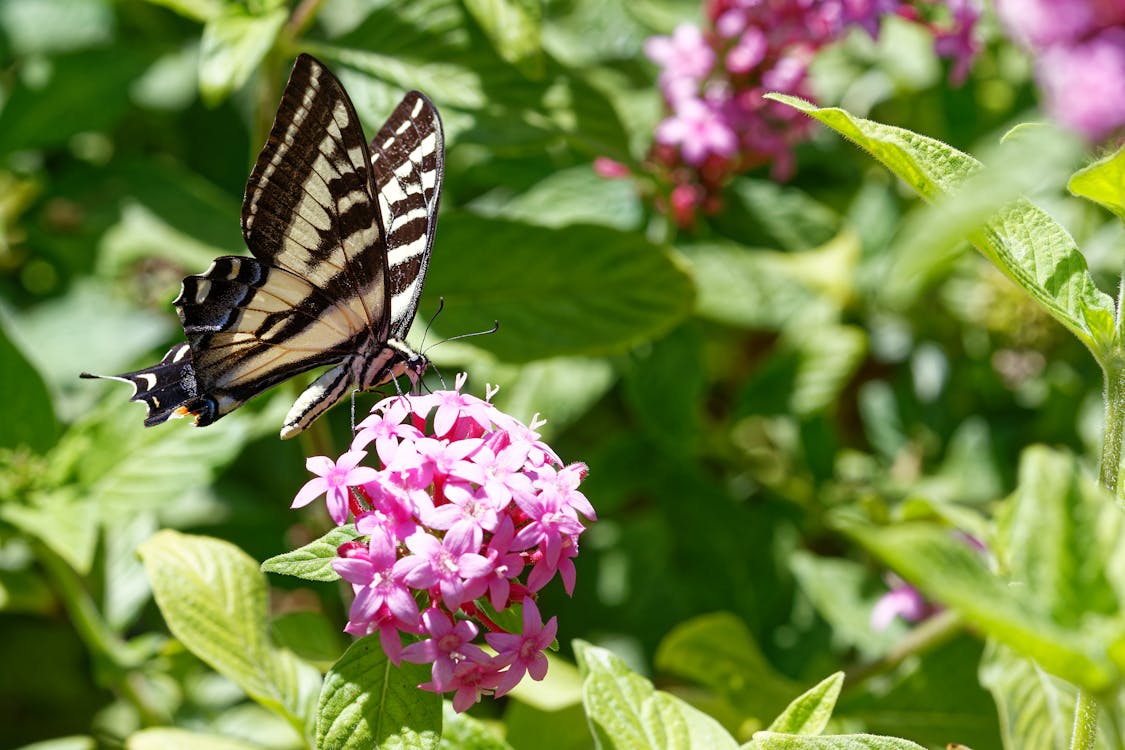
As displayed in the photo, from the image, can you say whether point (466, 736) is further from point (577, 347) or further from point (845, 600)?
point (845, 600)

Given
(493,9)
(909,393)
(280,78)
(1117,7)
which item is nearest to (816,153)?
(909,393)

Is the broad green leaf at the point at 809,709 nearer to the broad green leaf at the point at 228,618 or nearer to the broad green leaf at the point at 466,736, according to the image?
the broad green leaf at the point at 466,736

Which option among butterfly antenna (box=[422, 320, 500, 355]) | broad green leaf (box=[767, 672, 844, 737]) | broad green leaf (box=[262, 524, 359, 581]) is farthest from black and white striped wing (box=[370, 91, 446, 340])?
broad green leaf (box=[767, 672, 844, 737])

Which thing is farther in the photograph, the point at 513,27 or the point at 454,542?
the point at 513,27

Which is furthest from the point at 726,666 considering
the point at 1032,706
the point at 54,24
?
the point at 54,24

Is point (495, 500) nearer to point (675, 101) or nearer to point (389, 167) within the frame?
point (389, 167)

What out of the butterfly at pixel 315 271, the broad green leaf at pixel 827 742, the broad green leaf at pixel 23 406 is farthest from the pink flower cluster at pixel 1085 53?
the broad green leaf at pixel 23 406

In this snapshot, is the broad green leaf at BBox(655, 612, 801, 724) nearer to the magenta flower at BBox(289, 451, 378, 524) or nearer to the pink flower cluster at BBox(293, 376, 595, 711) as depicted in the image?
the pink flower cluster at BBox(293, 376, 595, 711)
